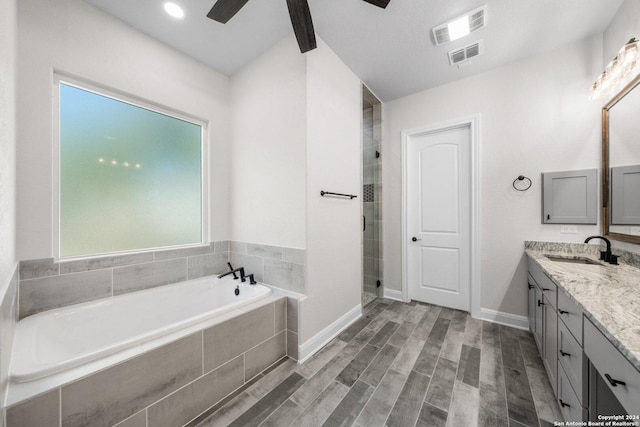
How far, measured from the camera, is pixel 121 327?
5.67 feet

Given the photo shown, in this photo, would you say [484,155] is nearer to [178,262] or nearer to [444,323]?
Answer: [444,323]

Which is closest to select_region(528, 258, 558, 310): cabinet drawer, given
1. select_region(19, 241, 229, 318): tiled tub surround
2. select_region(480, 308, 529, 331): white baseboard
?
select_region(480, 308, 529, 331): white baseboard

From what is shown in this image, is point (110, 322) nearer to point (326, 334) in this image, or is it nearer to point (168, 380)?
point (168, 380)

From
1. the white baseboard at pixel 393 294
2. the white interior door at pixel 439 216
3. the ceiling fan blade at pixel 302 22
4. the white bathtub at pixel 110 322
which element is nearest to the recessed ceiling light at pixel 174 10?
the ceiling fan blade at pixel 302 22

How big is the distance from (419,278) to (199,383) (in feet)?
8.50

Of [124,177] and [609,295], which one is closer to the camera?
[609,295]

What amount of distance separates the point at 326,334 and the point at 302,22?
243 cm

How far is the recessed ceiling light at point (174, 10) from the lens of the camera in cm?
170

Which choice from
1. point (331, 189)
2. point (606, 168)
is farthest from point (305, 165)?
point (606, 168)

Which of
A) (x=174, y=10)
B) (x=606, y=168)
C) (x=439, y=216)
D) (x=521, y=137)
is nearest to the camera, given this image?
(x=174, y=10)

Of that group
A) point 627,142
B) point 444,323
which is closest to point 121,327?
point 444,323

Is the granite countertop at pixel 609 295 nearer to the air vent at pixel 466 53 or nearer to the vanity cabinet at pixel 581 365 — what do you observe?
the vanity cabinet at pixel 581 365

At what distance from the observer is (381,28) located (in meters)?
1.90

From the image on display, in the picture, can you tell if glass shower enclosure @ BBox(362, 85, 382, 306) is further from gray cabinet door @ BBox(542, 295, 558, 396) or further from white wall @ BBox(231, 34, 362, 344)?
gray cabinet door @ BBox(542, 295, 558, 396)
